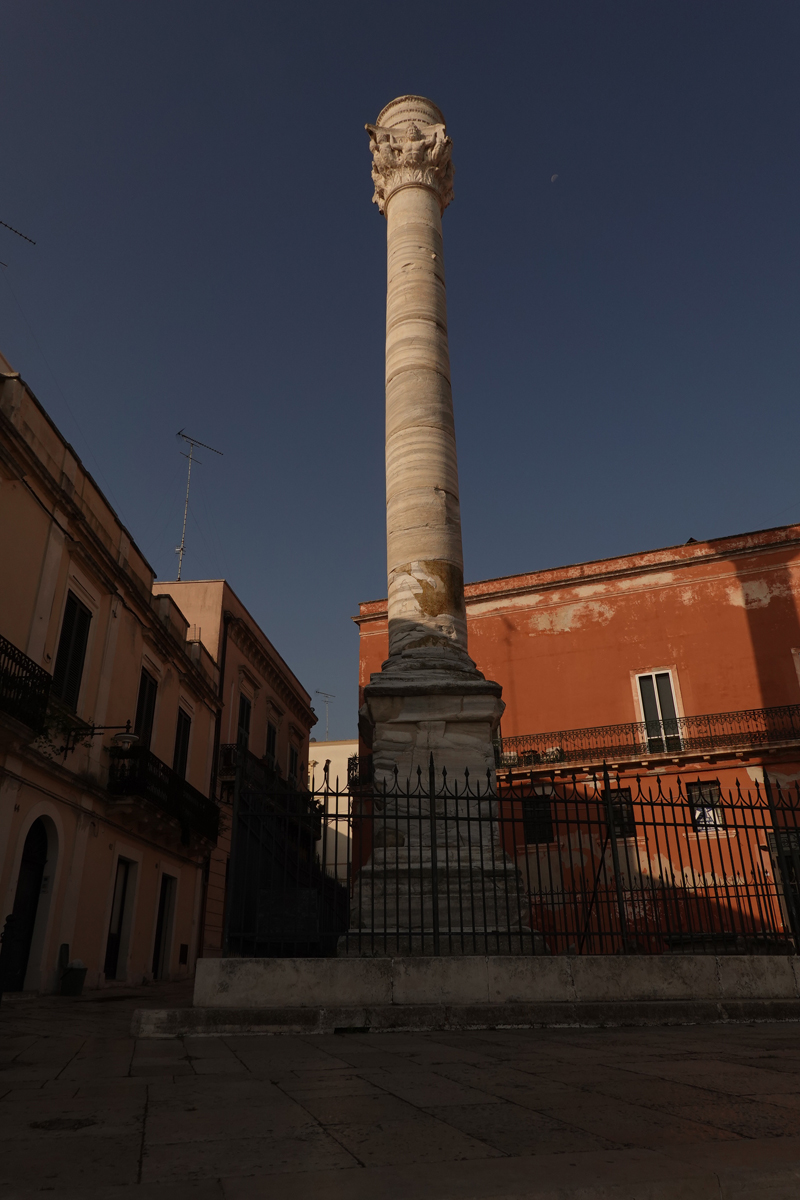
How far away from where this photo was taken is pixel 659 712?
2144 centimetres

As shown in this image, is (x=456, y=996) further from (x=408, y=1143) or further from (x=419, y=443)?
(x=419, y=443)

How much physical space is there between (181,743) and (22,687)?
25.7 feet

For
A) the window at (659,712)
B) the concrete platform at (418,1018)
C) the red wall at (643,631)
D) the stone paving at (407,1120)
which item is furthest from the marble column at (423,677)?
the red wall at (643,631)

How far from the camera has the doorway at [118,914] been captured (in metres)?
14.4

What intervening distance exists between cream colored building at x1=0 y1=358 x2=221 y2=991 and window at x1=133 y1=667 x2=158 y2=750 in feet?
0.13

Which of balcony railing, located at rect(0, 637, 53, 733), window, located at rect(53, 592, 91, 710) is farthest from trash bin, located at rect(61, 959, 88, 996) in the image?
window, located at rect(53, 592, 91, 710)

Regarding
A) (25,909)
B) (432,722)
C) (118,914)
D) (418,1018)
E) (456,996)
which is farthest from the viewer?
(118,914)

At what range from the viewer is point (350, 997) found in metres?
5.65

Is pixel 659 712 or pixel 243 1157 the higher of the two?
pixel 659 712

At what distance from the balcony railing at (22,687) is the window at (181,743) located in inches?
268

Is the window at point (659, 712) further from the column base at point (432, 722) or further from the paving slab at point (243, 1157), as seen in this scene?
the paving slab at point (243, 1157)

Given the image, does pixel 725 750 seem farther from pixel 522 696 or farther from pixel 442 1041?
pixel 442 1041

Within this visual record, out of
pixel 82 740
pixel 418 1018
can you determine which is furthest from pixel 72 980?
pixel 418 1018

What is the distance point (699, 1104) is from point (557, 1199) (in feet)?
4.07
